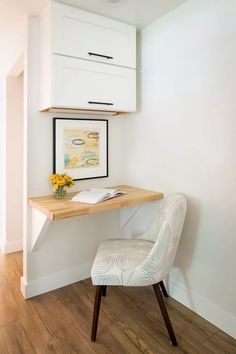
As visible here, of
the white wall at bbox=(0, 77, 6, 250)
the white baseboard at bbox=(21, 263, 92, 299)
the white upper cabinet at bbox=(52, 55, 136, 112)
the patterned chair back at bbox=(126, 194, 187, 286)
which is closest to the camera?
the patterned chair back at bbox=(126, 194, 187, 286)

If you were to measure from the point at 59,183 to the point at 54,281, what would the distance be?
903mm

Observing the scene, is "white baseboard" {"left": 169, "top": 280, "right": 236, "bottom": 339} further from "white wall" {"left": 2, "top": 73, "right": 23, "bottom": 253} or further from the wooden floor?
"white wall" {"left": 2, "top": 73, "right": 23, "bottom": 253}

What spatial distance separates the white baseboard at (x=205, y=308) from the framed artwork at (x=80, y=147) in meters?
1.18

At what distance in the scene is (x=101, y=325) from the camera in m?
1.81

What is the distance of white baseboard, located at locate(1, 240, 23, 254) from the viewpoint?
9.90 feet

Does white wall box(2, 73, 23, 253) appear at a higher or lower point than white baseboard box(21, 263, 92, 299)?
higher

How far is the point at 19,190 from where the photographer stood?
120 inches

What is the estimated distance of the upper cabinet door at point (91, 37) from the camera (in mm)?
1821

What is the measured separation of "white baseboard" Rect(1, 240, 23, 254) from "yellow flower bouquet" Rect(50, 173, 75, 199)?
1.39 meters

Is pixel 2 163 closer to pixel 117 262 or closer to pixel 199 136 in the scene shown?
pixel 117 262

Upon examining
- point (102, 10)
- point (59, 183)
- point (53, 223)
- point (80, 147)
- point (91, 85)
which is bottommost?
point (53, 223)

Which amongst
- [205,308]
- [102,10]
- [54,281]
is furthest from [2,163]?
[205,308]

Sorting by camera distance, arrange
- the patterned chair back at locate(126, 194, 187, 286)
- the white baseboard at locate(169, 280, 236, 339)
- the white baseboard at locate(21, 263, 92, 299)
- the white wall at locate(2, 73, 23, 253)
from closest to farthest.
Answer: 1. the patterned chair back at locate(126, 194, 187, 286)
2. the white baseboard at locate(169, 280, 236, 339)
3. the white baseboard at locate(21, 263, 92, 299)
4. the white wall at locate(2, 73, 23, 253)

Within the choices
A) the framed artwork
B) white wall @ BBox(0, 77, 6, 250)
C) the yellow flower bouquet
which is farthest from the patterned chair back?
white wall @ BBox(0, 77, 6, 250)
